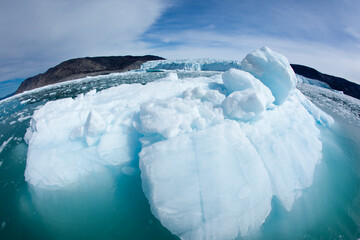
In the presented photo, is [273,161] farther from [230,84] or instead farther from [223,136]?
[230,84]

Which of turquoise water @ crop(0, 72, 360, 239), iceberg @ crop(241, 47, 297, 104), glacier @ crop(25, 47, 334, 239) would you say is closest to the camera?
glacier @ crop(25, 47, 334, 239)

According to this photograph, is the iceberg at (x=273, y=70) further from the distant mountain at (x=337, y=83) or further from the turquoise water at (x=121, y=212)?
the distant mountain at (x=337, y=83)

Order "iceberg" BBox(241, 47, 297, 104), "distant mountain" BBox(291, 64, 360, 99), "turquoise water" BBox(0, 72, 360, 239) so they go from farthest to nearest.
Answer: "distant mountain" BBox(291, 64, 360, 99) < "iceberg" BBox(241, 47, 297, 104) < "turquoise water" BBox(0, 72, 360, 239)

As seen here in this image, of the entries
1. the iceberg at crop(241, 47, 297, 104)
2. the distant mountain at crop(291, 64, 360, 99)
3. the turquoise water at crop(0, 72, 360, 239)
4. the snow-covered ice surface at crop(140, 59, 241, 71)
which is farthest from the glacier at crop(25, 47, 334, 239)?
the distant mountain at crop(291, 64, 360, 99)

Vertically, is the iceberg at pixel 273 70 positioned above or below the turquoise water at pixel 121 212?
above

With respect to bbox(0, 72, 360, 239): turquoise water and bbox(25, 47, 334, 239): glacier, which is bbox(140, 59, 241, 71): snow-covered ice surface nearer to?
bbox(25, 47, 334, 239): glacier

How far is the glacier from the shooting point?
1.68m

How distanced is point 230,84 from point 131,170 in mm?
2713

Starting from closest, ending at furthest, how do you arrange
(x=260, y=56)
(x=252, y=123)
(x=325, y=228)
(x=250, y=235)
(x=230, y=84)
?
(x=250, y=235)
(x=325, y=228)
(x=252, y=123)
(x=230, y=84)
(x=260, y=56)

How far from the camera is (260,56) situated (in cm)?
349

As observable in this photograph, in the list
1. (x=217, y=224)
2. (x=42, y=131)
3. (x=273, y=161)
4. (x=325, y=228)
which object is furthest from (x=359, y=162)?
(x=42, y=131)

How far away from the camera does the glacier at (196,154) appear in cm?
168

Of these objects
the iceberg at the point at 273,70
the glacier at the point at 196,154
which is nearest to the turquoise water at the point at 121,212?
the glacier at the point at 196,154

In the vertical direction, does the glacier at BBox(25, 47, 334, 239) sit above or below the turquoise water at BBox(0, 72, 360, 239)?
above
